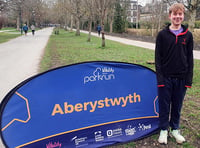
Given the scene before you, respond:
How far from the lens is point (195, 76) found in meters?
7.14

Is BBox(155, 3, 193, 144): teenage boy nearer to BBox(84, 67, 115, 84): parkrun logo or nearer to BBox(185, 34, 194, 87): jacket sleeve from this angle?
BBox(185, 34, 194, 87): jacket sleeve

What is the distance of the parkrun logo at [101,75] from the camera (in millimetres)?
2972

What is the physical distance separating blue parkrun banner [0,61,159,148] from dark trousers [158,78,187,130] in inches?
11.9

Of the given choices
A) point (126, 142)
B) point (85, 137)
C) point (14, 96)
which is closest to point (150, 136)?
point (126, 142)

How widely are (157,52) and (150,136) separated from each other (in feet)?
4.44

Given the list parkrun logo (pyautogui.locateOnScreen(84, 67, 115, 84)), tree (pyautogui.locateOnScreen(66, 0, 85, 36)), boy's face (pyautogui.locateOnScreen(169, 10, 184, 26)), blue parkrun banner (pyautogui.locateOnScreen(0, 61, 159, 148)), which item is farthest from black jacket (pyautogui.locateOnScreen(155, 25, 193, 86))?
tree (pyautogui.locateOnScreen(66, 0, 85, 36))

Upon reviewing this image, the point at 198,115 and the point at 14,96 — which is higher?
the point at 14,96

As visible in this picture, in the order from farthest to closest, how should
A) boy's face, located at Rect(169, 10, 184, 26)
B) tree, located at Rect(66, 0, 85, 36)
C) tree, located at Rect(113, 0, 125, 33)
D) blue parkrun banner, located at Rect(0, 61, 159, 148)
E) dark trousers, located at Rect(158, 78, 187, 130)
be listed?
tree, located at Rect(113, 0, 125, 33) → tree, located at Rect(66, 0, 85, 36) → dark trousers, located at Rect(158, 78, 187, 130) → boy's face, located at Rect(169, 10, 184, 26) → blue parkrun banner, located at Rect(0, 61, 159, 148)

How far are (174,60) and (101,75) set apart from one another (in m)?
1.01

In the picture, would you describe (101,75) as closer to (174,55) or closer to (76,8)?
(174,55)

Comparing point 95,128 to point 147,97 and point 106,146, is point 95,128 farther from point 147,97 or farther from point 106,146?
point 147,97

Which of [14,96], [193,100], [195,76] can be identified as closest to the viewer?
[14,96]

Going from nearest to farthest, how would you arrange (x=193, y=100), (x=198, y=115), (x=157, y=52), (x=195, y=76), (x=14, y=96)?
(x=14, y=96) → (x=157, y=52) → (x=198, y=115) → (x=193, y=100) → (x=195, y=76)

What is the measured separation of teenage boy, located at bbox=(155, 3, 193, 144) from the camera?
108 inches
